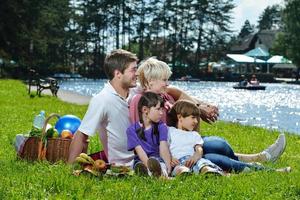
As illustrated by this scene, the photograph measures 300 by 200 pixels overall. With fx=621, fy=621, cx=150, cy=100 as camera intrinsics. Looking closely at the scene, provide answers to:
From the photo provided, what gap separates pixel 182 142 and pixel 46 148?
1.52 m

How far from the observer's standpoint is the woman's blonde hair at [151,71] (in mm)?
6230

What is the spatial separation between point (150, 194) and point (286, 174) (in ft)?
5.64

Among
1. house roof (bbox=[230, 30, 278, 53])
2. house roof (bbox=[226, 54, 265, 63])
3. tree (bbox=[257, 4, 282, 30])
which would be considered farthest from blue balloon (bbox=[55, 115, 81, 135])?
tree (bbox=[257, 4, 282, 30])

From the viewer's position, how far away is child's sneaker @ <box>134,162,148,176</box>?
5.62m

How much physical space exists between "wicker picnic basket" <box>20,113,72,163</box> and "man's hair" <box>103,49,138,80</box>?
3.25 feet

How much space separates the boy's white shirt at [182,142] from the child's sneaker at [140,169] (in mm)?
510

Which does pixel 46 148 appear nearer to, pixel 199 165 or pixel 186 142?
pixel 186 142

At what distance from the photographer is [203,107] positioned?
6.80m

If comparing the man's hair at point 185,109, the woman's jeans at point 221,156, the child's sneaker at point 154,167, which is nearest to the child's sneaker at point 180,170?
the child's sneaker at point 154,167

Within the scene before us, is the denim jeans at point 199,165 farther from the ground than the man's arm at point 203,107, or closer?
closer

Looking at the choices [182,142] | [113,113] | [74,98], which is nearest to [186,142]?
[182,142]

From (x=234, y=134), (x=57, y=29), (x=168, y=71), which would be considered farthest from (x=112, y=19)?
(x=168, y=71)

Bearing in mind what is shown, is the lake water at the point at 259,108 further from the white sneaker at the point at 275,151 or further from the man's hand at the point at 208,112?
the man's hand at the point at 208,112

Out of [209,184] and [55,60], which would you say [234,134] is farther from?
[55,60]
